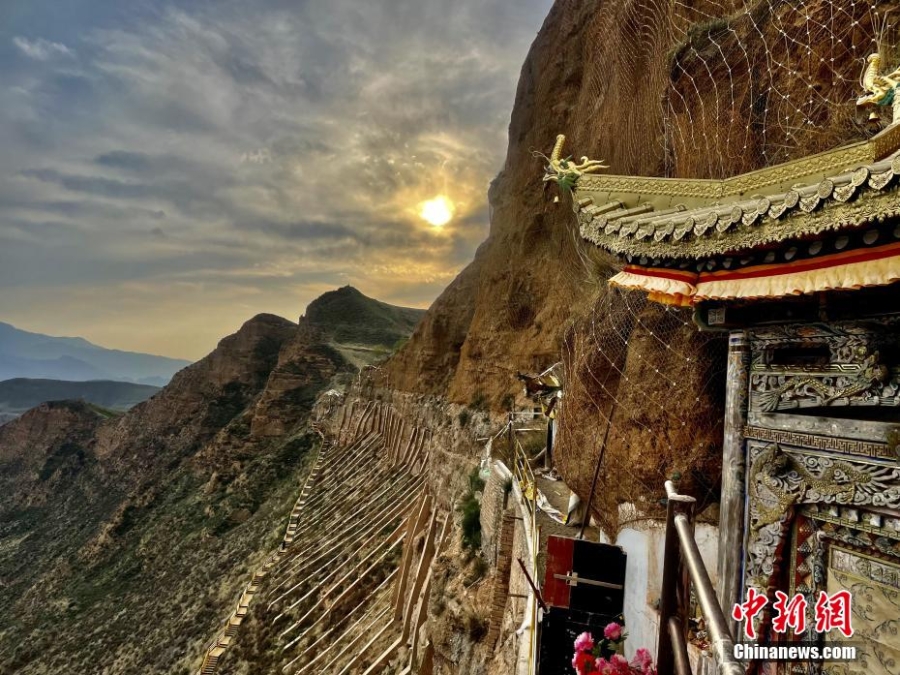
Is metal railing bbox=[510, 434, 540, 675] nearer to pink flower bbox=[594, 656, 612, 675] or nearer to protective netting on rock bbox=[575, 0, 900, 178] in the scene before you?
pink flower bbox=[594, 656, 612, 675]

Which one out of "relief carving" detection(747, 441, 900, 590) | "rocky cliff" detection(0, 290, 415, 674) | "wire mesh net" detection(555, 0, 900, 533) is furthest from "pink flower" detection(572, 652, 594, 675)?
"rocky cliff" detection(0, 290, 415, 674)

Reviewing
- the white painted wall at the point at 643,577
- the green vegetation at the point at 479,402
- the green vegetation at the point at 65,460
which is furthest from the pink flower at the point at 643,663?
the green vegetation at the point at 65,460

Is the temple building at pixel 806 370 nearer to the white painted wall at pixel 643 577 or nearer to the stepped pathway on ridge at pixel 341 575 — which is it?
the white painted wall at pixel 643 577

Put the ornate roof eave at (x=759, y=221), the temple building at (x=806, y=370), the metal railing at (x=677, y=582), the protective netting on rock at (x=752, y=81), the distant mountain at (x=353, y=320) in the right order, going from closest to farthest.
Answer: the metal railing at (x=677, y=582) < the ornate roof eave at (x=759, y=221) < the temple building at (x=806, y=370) < the protective netting on rock at (x=752, y=81) < the distant mountain at (x=353, y=320)

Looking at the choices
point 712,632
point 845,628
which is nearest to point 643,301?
point 845,628

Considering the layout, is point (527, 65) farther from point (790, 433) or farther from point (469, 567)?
point (790, 433)

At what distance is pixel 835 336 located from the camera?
3789 mm

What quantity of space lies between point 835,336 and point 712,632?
2.83 metres

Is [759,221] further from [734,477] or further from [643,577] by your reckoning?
[643,577]

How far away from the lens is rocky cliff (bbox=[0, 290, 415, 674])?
31812 mm

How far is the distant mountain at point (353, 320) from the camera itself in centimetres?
7375

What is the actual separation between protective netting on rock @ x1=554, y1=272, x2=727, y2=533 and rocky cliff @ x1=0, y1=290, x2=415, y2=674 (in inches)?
1111

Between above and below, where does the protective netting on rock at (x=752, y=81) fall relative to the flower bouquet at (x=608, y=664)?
above

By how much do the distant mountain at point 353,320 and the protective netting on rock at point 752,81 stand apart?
6518 cm
